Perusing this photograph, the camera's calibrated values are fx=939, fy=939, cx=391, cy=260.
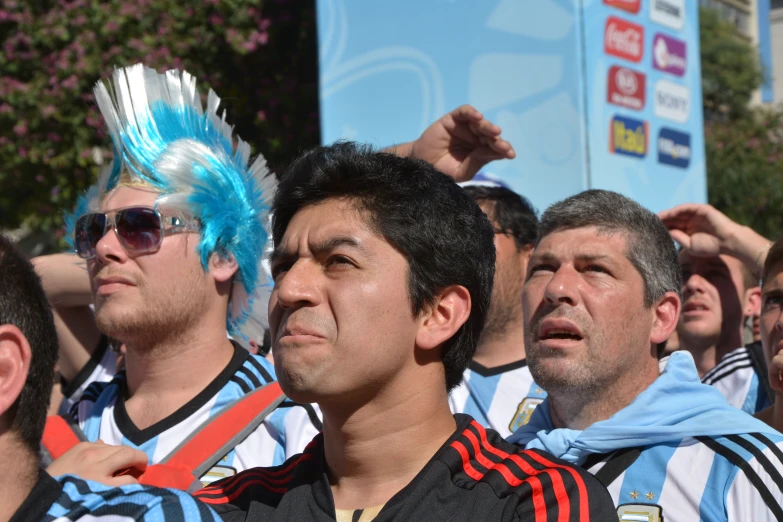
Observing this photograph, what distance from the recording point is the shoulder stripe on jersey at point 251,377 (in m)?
3.04

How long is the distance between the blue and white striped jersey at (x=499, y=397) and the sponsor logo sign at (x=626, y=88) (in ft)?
10.2

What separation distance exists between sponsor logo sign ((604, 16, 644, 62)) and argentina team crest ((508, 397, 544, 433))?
134 inches

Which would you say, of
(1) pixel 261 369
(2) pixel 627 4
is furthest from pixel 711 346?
(2) pixel 627 4

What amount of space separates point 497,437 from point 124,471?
0.91 meters

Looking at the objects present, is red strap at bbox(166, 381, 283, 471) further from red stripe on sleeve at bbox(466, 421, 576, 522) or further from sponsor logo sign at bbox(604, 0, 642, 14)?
sponsor logo sign at bbox(604, 0, 642, 14)

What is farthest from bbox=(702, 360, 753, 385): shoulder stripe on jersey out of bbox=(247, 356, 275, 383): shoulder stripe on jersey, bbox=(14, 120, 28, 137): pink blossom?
bbox=(14, 120, 28, 137): pink blossom

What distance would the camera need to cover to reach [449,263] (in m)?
2.12

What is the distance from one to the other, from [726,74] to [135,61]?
625 inches

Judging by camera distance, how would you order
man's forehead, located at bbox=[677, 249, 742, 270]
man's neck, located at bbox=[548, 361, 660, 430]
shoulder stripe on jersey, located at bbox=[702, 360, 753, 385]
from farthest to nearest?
man's forehead, located at bbox=[677, 249, 742, 270], shoulder stripe on jersey, located at bbox=[702, 360, 753, 385], man's neck, located at bbox=[548, 361, 660, 430]

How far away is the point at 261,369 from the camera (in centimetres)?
312

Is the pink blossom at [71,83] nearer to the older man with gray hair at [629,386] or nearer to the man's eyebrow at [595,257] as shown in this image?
the older man with gray hair at [629,386]

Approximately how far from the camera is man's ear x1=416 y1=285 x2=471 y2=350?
2.09 meters

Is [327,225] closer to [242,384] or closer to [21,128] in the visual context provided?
[242,384]

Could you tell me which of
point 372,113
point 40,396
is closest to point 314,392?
point 40,396
